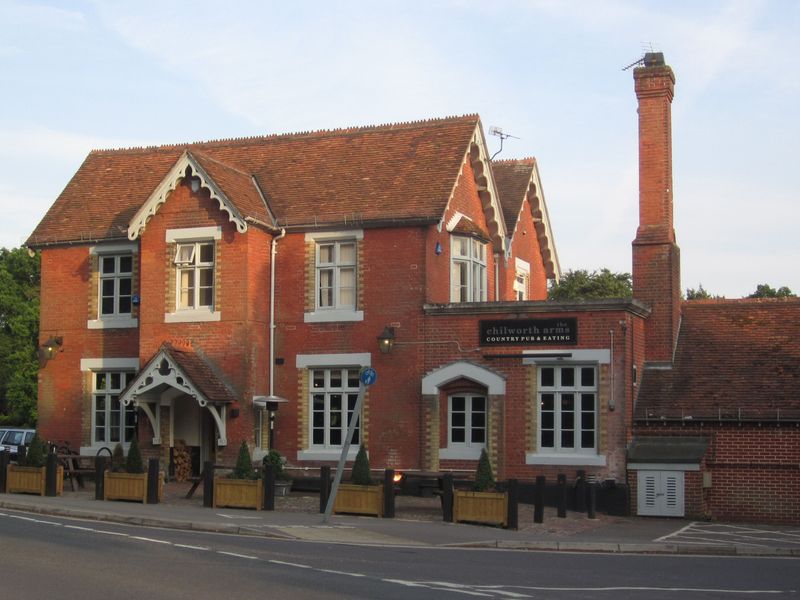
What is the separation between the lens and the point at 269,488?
917 inches

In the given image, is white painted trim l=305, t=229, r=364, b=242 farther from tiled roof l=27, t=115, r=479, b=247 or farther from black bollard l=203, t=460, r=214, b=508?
black bollard l=203, t=460, r=214, b=508

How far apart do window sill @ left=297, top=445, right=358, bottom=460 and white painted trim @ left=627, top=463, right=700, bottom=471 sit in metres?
6.73

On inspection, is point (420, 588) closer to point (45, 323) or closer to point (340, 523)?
point (340, 523)

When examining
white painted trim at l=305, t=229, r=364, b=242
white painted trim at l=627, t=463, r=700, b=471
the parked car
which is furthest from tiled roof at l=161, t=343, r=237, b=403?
the parked car

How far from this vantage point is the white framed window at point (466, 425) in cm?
2673

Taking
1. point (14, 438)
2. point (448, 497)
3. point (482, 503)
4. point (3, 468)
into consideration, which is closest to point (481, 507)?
point (482, 503)

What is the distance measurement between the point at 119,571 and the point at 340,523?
25.8 ft

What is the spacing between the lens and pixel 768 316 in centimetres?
2791

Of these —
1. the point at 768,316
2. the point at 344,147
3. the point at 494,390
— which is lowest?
the point at 494,390

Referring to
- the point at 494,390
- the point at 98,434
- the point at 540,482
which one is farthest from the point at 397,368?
the point at 98,434

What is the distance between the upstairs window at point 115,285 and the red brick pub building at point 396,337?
0.17ft

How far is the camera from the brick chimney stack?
27297 millimetres

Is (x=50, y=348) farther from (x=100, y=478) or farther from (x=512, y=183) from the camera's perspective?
(x=512, y=183)

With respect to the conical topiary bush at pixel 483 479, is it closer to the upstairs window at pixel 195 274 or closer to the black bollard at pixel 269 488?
the black bollard at pixel 269 488
